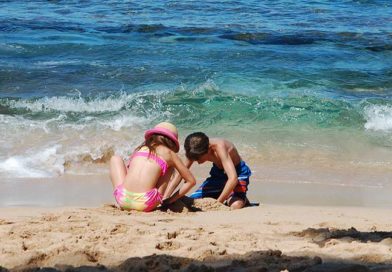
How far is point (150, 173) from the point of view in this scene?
6.19 m

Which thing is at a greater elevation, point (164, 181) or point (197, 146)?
point (197, 146)

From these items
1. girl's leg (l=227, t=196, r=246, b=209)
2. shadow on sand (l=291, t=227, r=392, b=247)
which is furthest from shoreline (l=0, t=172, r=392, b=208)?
shadow on sand (l=291, t=227, r=392, b=247)

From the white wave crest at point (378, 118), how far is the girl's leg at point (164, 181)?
4.41 metres

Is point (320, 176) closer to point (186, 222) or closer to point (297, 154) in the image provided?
point (297, 154)

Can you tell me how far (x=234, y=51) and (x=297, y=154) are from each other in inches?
246

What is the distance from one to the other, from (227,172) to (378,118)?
14.2ft

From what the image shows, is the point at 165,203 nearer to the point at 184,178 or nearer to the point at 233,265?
the point at 184,178

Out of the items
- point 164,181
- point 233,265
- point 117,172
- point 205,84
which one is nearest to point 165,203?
point 164,181

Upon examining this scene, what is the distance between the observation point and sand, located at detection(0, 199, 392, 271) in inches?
165

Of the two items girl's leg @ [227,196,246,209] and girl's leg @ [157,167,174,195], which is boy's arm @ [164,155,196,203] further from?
girl's leg @ [227,196,246,209]

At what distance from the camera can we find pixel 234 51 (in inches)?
585

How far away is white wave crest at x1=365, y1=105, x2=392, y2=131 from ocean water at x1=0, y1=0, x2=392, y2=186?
0.06 feet

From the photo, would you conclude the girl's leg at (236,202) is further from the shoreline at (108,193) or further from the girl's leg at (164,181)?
the girl's leg at (164,181)

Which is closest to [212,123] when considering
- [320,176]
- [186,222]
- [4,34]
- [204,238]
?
[320,176]
